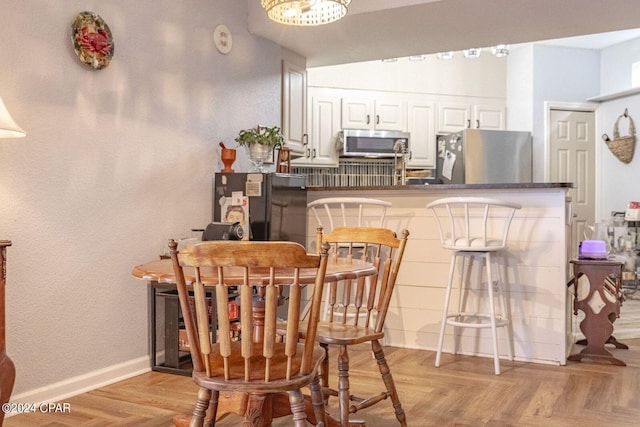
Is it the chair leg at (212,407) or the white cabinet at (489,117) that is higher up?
the white cabinet at (489,117)

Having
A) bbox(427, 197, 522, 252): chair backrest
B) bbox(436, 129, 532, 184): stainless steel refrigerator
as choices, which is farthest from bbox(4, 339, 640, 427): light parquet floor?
bbox(436, 129, 532, 184): stainless steel refrigerator

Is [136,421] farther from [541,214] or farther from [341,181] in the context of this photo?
[341,181]

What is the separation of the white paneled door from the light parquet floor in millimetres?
3792

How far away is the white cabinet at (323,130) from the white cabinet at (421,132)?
0.89 m

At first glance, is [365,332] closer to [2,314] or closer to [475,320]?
[2,314]

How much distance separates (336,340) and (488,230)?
1.86 m

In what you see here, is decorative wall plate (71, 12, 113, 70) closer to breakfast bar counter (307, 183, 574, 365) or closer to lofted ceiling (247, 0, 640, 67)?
Result: lofted ceiling (247, 0, 640, 67)

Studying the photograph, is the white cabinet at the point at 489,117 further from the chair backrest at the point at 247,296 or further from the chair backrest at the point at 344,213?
the chair backrest at the point at 247,296

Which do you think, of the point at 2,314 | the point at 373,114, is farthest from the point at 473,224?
the point at 373,114

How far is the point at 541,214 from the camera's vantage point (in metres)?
3.56

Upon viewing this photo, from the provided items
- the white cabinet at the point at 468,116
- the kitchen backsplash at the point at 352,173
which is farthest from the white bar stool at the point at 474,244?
the white cabinet at the point at 468,116

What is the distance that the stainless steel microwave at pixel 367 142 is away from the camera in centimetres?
628

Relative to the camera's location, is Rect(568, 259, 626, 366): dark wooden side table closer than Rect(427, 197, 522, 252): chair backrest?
No

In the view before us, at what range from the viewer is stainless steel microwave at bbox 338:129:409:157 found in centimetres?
628
